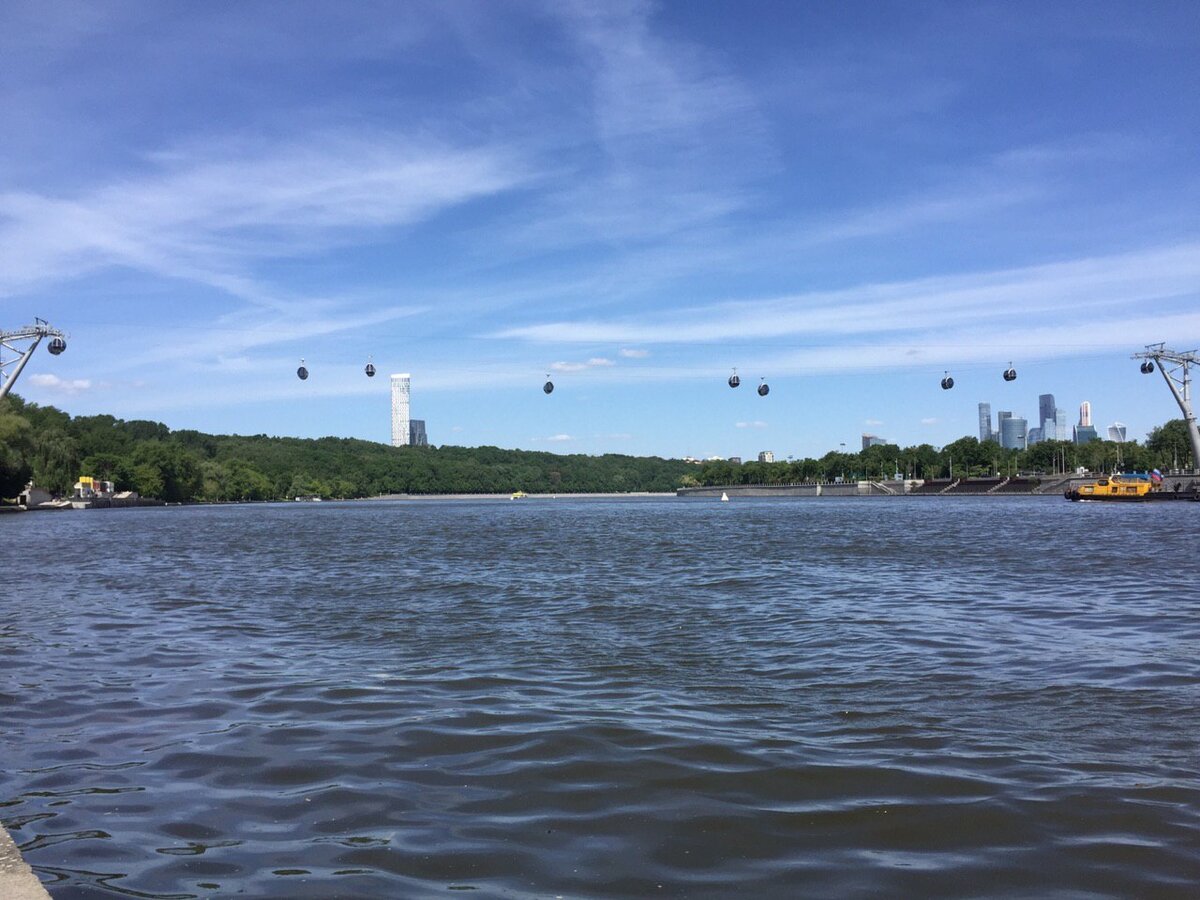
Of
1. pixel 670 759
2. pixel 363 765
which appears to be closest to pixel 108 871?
pixel 363 765

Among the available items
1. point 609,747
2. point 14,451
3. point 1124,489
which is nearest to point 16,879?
point 609,747

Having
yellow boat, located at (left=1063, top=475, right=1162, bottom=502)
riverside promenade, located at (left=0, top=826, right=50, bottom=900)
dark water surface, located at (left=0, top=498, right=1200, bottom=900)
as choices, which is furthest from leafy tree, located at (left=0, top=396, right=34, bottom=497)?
yellow boat, located at (left=1063, top=475, right=1162, bottom=502)

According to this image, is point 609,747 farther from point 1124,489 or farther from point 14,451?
point 1124,489

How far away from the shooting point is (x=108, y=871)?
4.93m

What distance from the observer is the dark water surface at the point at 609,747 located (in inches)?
197

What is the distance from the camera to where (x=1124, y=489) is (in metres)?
96.9

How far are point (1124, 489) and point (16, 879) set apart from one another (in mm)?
108961

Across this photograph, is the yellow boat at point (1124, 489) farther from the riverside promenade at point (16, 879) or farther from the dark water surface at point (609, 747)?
the riverside promenade at point (16, 879)

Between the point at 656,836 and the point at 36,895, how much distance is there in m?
3.13

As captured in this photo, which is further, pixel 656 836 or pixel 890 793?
pixel 890 793

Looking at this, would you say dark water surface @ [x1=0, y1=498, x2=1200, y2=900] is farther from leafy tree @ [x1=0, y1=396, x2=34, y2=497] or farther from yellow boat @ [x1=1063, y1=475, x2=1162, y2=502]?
yellow boat @ [x1=1063, y1=475, x2=1162, y2=502]

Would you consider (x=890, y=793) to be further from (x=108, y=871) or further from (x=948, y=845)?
(x=108, y=871)

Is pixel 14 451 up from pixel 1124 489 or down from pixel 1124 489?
up

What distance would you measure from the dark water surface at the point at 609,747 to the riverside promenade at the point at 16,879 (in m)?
0.39
